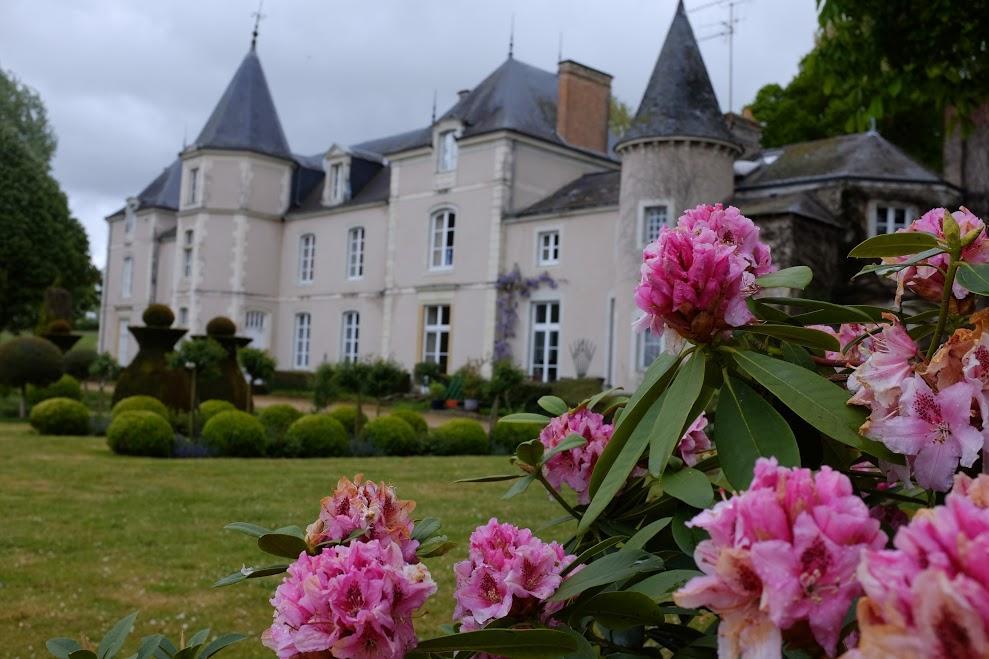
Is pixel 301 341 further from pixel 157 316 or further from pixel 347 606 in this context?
pixel 347 606

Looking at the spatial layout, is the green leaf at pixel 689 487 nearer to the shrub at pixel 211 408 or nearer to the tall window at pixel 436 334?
the shrub at pixel 211 408

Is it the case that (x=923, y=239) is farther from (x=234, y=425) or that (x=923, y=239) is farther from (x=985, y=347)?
(x=234, y=425)

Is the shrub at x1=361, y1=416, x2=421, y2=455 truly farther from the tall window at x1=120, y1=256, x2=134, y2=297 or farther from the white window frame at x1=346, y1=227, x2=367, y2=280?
the tall window at x1=120, y1=256, x2=134, y2=297

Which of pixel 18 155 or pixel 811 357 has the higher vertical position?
pixel 18 155

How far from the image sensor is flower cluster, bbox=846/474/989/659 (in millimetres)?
591

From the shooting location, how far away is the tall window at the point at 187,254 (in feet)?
97.1

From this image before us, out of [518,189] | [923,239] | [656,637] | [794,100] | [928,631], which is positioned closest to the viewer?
[928,631]

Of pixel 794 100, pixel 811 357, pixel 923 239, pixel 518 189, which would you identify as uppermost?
pixel 794 100

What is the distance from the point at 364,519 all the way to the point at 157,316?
50.2ft

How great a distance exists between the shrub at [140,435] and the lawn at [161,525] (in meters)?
0.25

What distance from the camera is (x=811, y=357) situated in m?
1.44

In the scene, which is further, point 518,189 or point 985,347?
point 518,189

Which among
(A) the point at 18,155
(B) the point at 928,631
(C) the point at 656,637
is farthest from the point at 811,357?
(A) the point at 18,155

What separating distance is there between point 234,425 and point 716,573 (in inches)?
475
